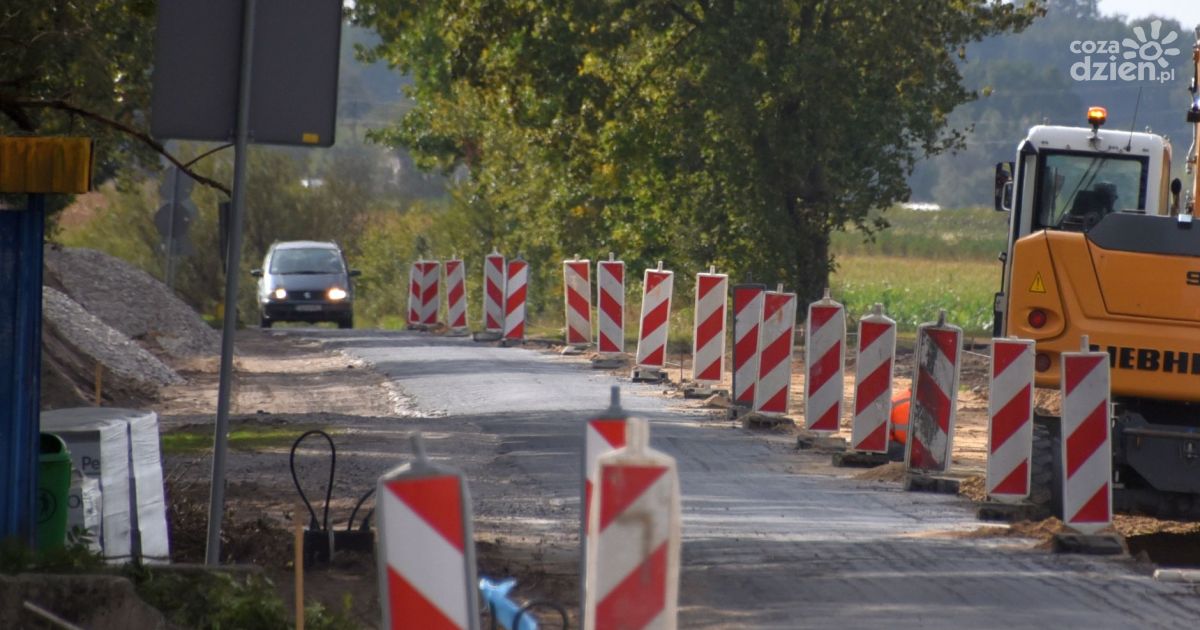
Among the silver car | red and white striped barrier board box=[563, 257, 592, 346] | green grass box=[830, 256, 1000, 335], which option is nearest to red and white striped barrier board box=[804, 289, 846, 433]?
red and white striped barrier board box=[563, 257, 592, 346]

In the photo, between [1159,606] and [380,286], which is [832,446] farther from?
[380,286]

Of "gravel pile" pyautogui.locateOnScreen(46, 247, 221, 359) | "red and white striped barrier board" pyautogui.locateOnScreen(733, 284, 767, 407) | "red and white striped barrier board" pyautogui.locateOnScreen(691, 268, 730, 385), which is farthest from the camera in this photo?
"gravel pile" pyautogui.locateOnScreen(46, 247, 221, 359)

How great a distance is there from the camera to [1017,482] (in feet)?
37.7

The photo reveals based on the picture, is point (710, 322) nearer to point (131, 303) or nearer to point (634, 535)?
point (131, 303)

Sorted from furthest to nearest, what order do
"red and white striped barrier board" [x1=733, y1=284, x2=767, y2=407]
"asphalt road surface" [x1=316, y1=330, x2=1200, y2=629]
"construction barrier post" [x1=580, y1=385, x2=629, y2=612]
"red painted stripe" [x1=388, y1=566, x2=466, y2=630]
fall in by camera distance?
"red and white striped barrier board" [x1=733, y1=284, x2=767, y2=407] → "asphalt road surface" [x1=316, y1=330, x2=1200, y2=629] → "construction barrier post" [x1=580, y1=385, x2=629, y2=612] → "red painted stripe" [x1=388, y1=566, x2=466, y2=630]

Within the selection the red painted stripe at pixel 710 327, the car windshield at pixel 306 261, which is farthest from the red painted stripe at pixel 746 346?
the car windshield at pixel 306 261

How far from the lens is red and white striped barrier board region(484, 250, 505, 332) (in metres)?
29.6

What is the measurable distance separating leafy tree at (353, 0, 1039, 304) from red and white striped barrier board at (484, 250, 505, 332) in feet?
9.90

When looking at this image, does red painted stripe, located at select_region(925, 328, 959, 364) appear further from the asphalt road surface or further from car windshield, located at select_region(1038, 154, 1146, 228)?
car windshield, located at select_region(1038, 154, 1146, 228)

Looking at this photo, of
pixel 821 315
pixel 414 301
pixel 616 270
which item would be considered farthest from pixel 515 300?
pixel 821 315

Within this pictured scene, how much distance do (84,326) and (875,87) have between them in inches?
561

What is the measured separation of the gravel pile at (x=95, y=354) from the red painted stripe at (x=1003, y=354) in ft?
35.3

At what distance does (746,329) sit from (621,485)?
1244 centimetres

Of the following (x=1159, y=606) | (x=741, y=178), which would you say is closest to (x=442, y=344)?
(x=741, y=178)
